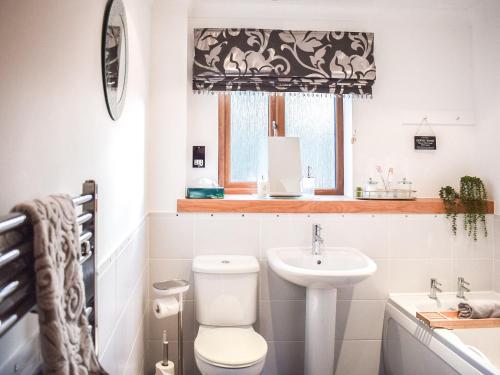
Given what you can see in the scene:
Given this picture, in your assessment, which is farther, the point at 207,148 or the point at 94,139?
the point at 207,148

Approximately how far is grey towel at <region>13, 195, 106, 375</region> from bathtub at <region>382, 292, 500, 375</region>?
1458mm

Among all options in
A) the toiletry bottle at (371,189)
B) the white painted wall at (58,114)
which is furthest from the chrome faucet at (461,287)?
the white painted wall at (58,114)

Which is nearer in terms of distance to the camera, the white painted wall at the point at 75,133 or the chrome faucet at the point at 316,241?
the white painted wall at the point at 75,133

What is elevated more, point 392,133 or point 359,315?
point 392,133

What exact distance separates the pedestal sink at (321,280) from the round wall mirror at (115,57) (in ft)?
3.53

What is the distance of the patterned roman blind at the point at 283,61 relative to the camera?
210 centimetres

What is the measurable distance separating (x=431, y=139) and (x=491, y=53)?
64 centimetres

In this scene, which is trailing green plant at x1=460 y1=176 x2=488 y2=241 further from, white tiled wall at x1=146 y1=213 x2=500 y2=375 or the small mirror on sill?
the small mirror on sill

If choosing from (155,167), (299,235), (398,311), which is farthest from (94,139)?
(398,311)

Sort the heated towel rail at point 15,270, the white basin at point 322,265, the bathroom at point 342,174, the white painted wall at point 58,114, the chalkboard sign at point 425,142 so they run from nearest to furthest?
1. the heated towel rail at point 15,270
2. the white painted wall at point 58,114
3. the white basin at point 322,265
4. the bathroom at point 342,174
5. the chalkboard sign at point 425,142

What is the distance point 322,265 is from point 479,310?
33.3 inches

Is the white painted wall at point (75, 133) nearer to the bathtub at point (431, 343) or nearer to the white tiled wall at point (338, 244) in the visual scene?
the white tiled wall at point (338, 244)

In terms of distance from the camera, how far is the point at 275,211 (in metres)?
2.05

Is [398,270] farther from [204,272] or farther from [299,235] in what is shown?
[204,272]
